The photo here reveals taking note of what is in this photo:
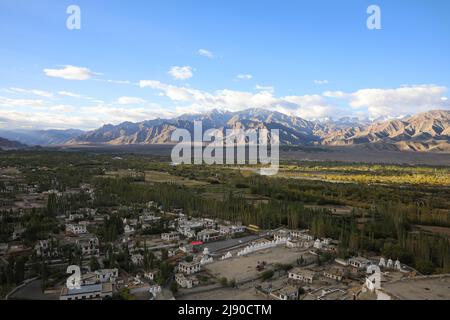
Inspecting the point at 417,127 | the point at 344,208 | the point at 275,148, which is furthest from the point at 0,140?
the point at 417,127

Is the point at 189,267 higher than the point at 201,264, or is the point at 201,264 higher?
the point at 189,267

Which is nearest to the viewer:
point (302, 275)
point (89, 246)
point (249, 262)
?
point (302, 275)

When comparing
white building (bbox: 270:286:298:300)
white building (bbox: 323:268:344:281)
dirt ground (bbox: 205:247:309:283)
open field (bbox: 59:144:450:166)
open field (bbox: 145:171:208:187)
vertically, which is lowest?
dirt ground (bbox: 205:247:309:283)

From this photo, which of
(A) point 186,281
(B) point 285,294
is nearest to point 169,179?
(A) point 186,281

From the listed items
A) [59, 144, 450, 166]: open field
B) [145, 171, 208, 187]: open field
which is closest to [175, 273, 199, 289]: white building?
[145, 171, 208, 187]: open field

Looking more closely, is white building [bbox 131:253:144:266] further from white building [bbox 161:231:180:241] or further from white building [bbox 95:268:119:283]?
white building [bbox 161:231:180:241]

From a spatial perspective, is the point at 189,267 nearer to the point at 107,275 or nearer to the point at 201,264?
the point at 201,264

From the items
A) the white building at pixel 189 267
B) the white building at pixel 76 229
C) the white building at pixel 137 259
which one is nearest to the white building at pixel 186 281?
the white building at pixel 189 267

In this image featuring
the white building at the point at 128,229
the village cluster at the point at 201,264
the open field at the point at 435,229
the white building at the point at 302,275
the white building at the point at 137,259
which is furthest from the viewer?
the open field at the point at 435,229

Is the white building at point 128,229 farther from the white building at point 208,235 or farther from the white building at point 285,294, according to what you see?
the white building at point 285,294

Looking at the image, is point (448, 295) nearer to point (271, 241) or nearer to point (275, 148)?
point (271, 241)

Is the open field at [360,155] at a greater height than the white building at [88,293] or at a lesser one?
greater
